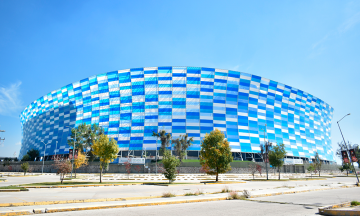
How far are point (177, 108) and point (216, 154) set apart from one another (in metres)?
42.9

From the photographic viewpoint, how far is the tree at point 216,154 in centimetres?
3525

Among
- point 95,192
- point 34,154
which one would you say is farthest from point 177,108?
point 34,154

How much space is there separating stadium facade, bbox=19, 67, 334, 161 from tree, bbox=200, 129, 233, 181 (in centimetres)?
3669

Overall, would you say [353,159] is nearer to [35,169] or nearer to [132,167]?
[132,167]

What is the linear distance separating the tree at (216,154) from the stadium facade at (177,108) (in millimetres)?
36692

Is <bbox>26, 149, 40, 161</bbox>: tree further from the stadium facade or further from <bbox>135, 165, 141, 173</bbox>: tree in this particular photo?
<bbox>135, 165, 141, 173</bbox>: tree

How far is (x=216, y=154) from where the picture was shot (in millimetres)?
35188

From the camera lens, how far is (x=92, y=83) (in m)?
82.9

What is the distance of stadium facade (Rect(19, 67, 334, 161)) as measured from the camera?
7575 centimetres

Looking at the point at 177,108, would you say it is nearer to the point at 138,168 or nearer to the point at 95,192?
the point at 138,168

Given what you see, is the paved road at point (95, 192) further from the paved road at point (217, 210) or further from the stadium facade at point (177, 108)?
the stadium facade at point (177, 108)

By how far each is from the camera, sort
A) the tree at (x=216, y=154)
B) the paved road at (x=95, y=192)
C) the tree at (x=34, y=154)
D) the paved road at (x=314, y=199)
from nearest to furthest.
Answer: the paved road at (x=314, y=199) → the paved road at (x=95, y=192) → the tree at (x=216, y=154) → the tree at (x=34, y=154)

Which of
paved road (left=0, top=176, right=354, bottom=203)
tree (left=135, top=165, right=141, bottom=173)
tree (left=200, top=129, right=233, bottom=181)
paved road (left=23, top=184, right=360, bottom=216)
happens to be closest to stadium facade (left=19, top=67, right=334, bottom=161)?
tree (left=135, top=165, right=141, bottom=173)

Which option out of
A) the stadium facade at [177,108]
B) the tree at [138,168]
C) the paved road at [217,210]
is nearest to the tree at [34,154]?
the stadium facade at [177,108]
